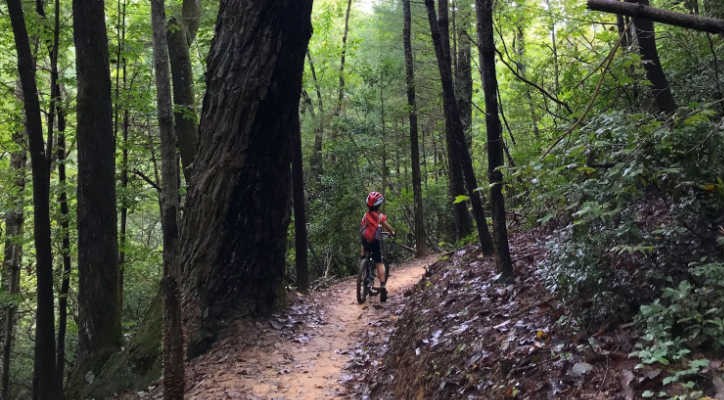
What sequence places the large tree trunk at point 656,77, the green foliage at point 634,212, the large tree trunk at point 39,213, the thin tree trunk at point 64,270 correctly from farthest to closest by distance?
the thin tree trunk at point 64,270, the large tree trunk at point 39,213, the large tree trunk at point 656,77, the green foliage at point 634,212

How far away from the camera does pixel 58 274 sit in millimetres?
13305

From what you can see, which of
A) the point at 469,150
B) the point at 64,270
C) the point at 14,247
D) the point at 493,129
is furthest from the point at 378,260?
the point at 14,247

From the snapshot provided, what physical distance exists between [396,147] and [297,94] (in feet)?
39.4

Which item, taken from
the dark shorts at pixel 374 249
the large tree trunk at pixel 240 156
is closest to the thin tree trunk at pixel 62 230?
the large tree trunk at pixel 240 156

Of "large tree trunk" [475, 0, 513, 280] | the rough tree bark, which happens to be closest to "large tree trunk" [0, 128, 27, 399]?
the rough tree bark

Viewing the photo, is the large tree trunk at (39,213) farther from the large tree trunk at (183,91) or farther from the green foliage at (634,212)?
the green foliage at (634,212)

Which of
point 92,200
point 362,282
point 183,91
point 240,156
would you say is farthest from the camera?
point 183,91

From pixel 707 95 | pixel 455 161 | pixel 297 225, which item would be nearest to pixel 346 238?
pixel 297 225

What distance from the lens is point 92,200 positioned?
27.7 feet

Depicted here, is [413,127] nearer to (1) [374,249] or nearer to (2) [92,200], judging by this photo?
(1) [374,249]

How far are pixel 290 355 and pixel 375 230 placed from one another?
132 inches

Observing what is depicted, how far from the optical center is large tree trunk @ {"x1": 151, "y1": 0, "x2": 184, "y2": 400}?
Answer: 16.3ft

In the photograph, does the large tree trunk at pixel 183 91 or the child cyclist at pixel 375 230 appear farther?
the large tree trunk at pixel 183 91

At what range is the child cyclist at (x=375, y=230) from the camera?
9.61 meters
